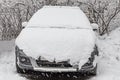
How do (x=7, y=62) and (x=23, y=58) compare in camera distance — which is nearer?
(x=23, y=58)

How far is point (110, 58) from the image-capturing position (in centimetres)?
1009

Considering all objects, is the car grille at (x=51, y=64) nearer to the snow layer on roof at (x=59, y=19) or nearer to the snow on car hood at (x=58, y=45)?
the snow on car hood at (x=58, y=45)

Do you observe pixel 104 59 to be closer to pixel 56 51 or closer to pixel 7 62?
pixel 56 51

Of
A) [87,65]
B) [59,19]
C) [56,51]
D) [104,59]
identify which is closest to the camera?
[56,51]

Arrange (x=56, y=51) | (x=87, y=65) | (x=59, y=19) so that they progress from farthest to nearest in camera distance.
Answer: (x=59, y=19) < (x=87, y=65) < (x=56, y=51)

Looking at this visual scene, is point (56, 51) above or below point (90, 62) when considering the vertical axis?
above

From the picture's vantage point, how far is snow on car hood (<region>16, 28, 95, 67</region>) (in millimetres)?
7875

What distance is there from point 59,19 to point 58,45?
1.82m

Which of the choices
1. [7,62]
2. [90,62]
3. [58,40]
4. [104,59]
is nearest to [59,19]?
[58,40]

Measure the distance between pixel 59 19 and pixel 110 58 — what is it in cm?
194

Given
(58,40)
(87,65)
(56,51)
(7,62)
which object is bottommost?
(7,62)

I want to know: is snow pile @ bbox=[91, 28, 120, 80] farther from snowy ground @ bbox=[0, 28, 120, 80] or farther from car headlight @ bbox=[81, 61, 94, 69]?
car headlight @ bbox=[81, 61, 94, 69]

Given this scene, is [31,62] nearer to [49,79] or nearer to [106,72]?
[49,79]

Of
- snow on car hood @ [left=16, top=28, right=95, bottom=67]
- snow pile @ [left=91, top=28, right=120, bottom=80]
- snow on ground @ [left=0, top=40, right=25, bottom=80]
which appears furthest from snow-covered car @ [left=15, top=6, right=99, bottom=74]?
snow pile @ [left=91, top=28, right=120, bottom=80]
